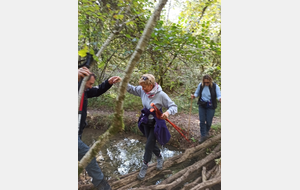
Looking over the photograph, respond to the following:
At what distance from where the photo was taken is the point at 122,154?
295 centimetres

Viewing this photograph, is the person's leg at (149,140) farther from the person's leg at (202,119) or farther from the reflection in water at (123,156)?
the person's leg at (202,119)

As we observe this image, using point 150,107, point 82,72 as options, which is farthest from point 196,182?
point 82,72

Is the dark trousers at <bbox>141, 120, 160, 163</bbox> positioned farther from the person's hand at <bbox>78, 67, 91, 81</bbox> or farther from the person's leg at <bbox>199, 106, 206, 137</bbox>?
the person's hand at <bbox>78, 67, 91, 81</bbox>

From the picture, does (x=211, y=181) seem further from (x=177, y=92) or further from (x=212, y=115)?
(x=177, y=92)

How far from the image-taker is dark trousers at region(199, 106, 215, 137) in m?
1.94

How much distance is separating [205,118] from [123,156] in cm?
172

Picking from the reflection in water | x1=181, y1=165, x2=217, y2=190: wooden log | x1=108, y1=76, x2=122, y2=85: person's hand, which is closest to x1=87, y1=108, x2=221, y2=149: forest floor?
the reflection in water

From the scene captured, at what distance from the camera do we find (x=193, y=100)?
2297mm

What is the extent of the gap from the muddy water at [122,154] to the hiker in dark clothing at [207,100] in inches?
36.0

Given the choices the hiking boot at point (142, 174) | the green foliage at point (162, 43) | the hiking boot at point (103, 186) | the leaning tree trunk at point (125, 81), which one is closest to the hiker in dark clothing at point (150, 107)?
the hiking boot at point (142, 174)

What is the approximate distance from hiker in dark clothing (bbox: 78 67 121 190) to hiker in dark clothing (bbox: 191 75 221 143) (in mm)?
1093

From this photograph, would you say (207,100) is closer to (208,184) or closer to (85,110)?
(208,184)

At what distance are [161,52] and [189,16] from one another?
574 mm

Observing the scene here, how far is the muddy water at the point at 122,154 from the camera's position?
7.84ft
